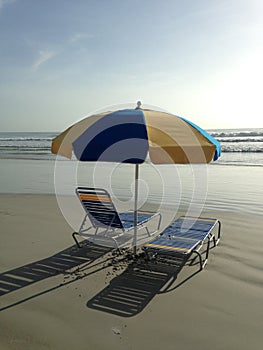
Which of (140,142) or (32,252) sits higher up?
(140,142)

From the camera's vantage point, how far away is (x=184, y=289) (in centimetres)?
435

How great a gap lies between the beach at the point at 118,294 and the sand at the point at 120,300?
0.01 metres

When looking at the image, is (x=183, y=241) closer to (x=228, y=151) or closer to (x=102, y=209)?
(x=102, y=209)

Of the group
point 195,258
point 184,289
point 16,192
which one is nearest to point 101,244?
point 195,258

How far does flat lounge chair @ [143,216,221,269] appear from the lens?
15.6ft

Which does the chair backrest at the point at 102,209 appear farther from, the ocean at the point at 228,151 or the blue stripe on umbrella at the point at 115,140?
the ocean at the point at 228,151

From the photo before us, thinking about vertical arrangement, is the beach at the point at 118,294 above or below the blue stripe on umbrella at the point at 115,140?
below

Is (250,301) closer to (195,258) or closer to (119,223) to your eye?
(195,258)

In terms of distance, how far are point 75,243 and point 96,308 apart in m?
2.33

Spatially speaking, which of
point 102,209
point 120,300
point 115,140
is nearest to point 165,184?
point 102,209

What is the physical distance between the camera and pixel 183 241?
5.20 m

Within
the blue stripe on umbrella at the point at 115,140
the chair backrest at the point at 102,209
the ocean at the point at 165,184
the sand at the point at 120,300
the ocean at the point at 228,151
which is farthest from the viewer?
the ocean at the point at 228,151

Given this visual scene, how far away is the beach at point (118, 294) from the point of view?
334 centimetres

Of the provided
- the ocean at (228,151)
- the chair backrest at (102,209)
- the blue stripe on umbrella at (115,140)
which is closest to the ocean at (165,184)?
the chair backrest at (102,209)
